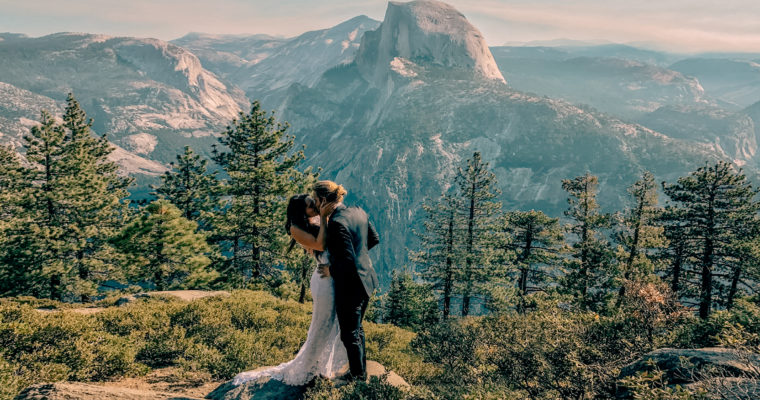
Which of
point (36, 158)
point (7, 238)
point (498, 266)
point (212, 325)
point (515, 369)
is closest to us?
point (515, 369)

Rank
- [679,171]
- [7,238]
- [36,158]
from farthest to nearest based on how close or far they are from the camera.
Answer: [679,171]
[36,158]
[7,238]

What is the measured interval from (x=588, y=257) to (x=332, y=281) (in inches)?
991

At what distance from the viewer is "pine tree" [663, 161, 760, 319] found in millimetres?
21516

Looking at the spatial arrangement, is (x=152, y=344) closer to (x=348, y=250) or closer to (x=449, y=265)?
(x=348, y=250)

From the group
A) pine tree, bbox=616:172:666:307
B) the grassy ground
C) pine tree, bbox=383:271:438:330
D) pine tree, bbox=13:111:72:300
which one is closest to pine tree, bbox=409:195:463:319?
pine tree, bbox=383:271:438:330

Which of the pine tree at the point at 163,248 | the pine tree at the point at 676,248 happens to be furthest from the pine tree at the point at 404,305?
the pine tree at the point at 676,248

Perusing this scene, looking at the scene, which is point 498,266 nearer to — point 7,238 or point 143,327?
point 143,327

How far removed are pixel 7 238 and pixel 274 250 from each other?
47.5ft

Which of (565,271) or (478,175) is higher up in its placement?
(478,175)

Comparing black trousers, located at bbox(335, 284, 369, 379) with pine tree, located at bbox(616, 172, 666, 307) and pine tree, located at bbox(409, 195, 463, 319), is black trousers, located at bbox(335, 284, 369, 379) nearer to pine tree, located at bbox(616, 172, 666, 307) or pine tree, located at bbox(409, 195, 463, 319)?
pine tree, located at bbox(409, 195, 463, 319)

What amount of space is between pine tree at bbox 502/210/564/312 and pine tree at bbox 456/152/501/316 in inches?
58.3

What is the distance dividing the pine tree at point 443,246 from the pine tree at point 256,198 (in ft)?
32.1

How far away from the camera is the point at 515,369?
24.6ft

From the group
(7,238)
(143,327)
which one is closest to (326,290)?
(143,327)
